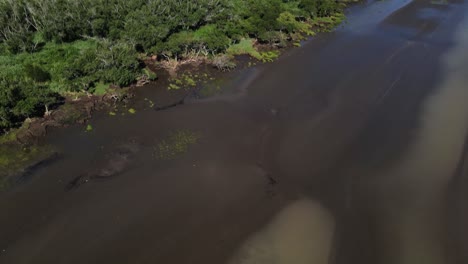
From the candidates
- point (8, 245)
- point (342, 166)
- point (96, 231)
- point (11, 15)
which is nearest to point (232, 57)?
point (342, 166)

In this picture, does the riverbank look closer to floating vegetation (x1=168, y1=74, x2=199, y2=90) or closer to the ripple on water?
floating vegetation (x1=168, y1=74, x2=199, y2=90)

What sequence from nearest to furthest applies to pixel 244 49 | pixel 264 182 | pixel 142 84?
pixel 264 182, pixel 142 84, pixel 244 49

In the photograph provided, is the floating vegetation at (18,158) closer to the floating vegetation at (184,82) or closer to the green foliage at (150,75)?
the green foliage at (150,75)

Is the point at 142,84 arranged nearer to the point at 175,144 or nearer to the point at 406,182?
the point at 175,144

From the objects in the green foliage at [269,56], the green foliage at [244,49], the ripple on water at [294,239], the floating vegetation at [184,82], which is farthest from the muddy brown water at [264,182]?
the green foliage at [244,49]

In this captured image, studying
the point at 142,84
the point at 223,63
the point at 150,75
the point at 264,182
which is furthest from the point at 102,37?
the point at 264,182
